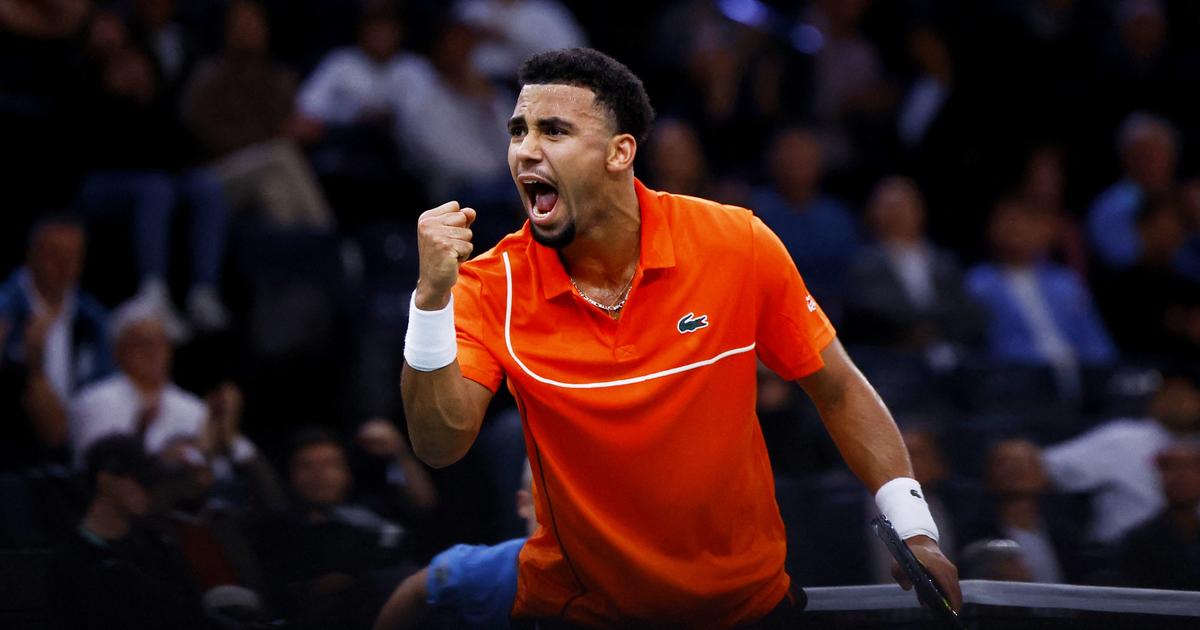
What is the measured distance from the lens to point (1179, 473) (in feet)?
17.6

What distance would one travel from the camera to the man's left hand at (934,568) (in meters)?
3.10

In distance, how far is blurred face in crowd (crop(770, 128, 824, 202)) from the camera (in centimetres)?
822

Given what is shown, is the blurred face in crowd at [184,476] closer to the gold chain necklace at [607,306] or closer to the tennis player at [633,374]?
the tennis player at [633,374]

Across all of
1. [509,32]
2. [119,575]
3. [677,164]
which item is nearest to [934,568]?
[119,575]

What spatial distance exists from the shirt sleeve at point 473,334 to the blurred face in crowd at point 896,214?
4951 mm

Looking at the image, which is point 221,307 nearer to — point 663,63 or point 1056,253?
point 663,63

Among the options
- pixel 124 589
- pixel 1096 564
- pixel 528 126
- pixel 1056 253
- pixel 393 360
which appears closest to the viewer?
pixel 528 126

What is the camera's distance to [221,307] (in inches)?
→ 277

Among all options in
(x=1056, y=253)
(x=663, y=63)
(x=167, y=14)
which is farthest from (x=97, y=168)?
(x=1056, y=253)

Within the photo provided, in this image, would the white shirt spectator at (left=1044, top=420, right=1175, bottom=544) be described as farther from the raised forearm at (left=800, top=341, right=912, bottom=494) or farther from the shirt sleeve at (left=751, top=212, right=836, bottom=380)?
the shirt sleeve at (left=751, top=212, right=836, bottom=380)

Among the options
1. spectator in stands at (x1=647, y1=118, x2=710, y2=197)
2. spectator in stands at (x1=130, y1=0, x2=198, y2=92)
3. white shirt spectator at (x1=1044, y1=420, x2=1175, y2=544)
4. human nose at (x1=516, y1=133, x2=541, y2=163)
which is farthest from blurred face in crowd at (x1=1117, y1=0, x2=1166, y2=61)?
human nose at (x1=516, y1=133, x2=541, y2=163)

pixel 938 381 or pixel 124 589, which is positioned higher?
pixel 124 589

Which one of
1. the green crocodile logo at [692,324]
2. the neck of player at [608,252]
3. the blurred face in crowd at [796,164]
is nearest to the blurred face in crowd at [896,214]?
the blurred face in crowd at [796,164]

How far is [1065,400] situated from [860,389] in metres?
4.55
